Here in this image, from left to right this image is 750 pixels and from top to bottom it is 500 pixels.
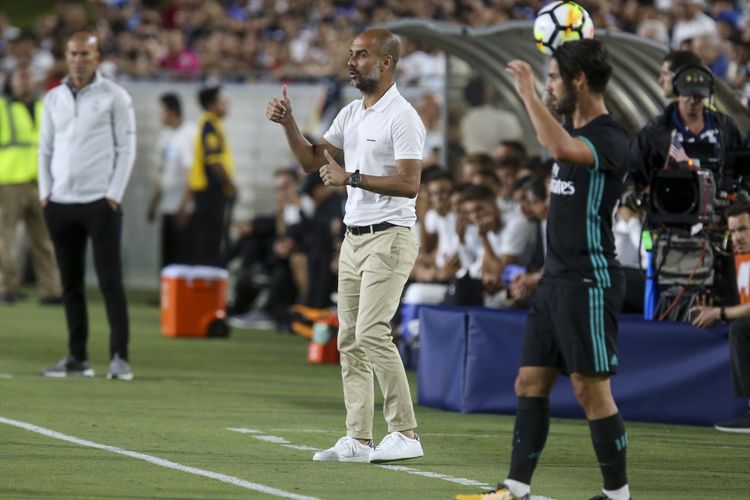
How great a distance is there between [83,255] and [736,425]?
4.75m

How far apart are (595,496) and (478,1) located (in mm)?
15324

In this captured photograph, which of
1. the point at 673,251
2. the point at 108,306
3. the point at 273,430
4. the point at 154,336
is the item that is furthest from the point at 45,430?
the point at 154,336

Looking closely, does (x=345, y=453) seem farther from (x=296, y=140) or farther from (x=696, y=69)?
(x=696, y=69)

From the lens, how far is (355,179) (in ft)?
25.0

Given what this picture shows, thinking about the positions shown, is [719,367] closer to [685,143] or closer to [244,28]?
[685,143]

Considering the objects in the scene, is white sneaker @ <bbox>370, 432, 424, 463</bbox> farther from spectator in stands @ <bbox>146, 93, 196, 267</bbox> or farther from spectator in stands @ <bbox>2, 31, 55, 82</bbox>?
spectator in stands @ <bbox>2, 31, 55, 82</bbox>

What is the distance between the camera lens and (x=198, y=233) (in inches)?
725

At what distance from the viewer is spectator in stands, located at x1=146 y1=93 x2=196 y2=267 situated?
1922cm

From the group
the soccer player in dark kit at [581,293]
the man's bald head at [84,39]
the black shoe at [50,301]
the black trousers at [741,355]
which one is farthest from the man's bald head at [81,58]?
the black shoe at [50,301]

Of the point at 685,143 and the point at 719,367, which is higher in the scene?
the point at 685,143

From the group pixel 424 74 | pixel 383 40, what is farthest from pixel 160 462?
pixel 424 74

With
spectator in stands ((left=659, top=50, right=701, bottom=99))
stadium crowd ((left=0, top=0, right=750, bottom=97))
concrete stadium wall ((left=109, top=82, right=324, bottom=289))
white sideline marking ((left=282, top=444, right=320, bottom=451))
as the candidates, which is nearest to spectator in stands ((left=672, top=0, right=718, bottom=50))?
stadium crowd ((left=0, top=0, right=750, bottom=97))

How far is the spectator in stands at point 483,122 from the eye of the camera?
54.1 ft

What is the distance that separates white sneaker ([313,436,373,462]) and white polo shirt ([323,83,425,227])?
1106mm
